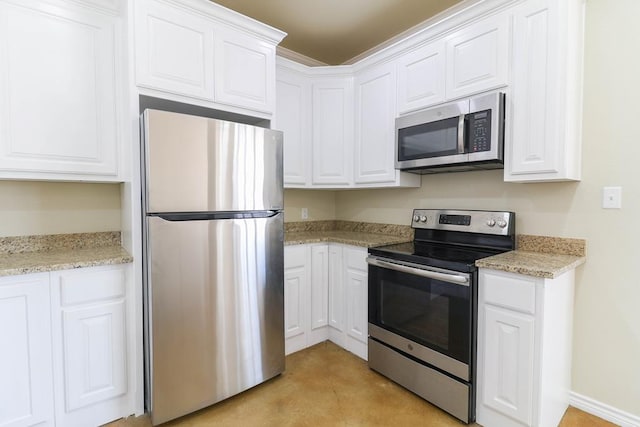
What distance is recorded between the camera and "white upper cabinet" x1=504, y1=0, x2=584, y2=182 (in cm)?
164

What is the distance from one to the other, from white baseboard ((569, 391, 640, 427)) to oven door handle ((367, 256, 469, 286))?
101 centimetres

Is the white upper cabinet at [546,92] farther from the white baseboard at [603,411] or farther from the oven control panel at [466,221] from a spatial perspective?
the white baseboard at [603,411]

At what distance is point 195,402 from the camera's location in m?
1.78

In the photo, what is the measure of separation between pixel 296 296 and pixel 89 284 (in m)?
1.33

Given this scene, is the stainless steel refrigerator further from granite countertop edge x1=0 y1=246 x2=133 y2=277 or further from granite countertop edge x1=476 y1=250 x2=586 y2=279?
granite countertop edge x1=476 y1=250 x2=586 y2=279

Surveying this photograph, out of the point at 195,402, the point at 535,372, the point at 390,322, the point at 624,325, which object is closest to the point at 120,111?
the point at 195,402

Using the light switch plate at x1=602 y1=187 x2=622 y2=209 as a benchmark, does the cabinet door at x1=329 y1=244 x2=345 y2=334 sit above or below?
below

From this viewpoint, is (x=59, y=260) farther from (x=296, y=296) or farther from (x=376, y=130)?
(x=376, y=130)

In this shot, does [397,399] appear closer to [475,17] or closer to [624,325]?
[624,325]

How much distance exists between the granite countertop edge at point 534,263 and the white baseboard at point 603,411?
2.52ft

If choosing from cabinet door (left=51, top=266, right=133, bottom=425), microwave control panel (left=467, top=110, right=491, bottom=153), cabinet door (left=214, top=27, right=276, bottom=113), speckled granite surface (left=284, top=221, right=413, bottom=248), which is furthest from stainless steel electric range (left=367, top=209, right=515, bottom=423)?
cabinet door (left=51, top=266, right=133, bottom=425)

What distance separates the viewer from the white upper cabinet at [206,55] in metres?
1.75

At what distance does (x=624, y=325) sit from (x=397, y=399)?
1.29 meters

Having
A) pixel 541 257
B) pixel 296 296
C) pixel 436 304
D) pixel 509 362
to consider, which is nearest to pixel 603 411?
pixel 509 362
